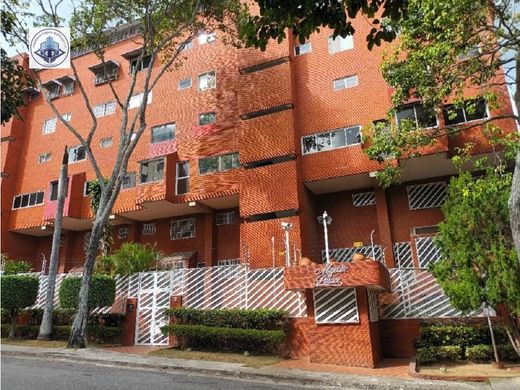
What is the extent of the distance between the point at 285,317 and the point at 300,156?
30.0 feet

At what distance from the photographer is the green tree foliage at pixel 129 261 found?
17.4 meters

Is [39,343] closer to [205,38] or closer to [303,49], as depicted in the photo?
[303,49]

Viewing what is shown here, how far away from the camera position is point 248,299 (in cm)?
1433

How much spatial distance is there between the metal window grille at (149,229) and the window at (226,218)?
4.49 meters

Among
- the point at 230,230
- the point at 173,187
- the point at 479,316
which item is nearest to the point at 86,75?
the point at 173,187

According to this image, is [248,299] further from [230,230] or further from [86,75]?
[86,75]

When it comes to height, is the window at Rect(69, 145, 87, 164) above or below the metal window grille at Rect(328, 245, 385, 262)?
above

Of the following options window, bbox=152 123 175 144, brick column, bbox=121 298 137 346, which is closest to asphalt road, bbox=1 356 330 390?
brick column, bbox=121 298 137 346

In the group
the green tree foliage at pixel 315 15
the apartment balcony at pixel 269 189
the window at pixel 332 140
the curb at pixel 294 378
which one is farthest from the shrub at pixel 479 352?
the window at pixel 332 140

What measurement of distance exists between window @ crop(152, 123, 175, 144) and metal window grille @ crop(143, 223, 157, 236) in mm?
→ 5025

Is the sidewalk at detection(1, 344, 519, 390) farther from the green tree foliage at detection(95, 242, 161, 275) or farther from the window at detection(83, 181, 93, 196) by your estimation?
the window at detection(83, 181, 93, 196)

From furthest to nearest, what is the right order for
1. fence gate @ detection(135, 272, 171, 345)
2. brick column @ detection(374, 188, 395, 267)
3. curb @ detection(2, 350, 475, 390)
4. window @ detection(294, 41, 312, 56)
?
1. window @ detection(294, 41, 312, 56)
2. brick column @ detection(374, 188, 395, 267)
3. fence gate @ detection(135, 272, 171, 345)
4. curb @ detection(2, 350, 475, 390)

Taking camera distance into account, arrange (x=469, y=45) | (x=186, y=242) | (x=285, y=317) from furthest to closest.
Result: (x=186, y=242), (x=285, y=317), (x=469, y=45)

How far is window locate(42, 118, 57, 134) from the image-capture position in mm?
30078
